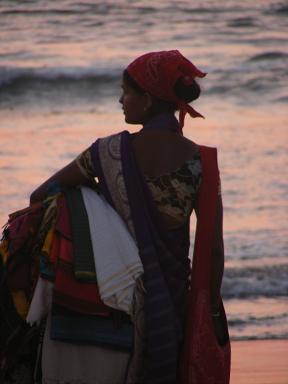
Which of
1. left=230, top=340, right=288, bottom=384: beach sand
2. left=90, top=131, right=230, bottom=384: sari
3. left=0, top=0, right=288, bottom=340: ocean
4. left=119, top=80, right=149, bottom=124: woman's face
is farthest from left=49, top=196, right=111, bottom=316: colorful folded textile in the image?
left=0, top=0, right=288, bottom=340: ocean

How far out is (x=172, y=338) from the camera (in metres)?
4.38

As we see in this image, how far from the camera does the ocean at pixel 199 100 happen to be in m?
10.6

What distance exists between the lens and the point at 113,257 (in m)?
4.30

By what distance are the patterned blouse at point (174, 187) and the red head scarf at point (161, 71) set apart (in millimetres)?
274

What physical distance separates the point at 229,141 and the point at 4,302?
452 inches

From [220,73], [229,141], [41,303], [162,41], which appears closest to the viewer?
[41,303]

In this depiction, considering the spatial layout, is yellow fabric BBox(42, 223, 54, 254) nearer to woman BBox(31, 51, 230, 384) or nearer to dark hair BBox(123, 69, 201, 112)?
woman BBox(31, 51, 230, 384)

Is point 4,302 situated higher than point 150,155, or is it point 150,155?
point 150,155

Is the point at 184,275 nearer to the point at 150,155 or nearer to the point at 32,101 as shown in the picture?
the point at 150,155

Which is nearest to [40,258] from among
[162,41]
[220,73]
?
[220,73]

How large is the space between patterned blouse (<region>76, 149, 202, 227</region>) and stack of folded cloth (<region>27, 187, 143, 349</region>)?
0.16m

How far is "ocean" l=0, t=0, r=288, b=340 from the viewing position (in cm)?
1063

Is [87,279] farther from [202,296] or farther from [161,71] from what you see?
[161,71]

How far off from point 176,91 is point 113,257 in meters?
0.61
